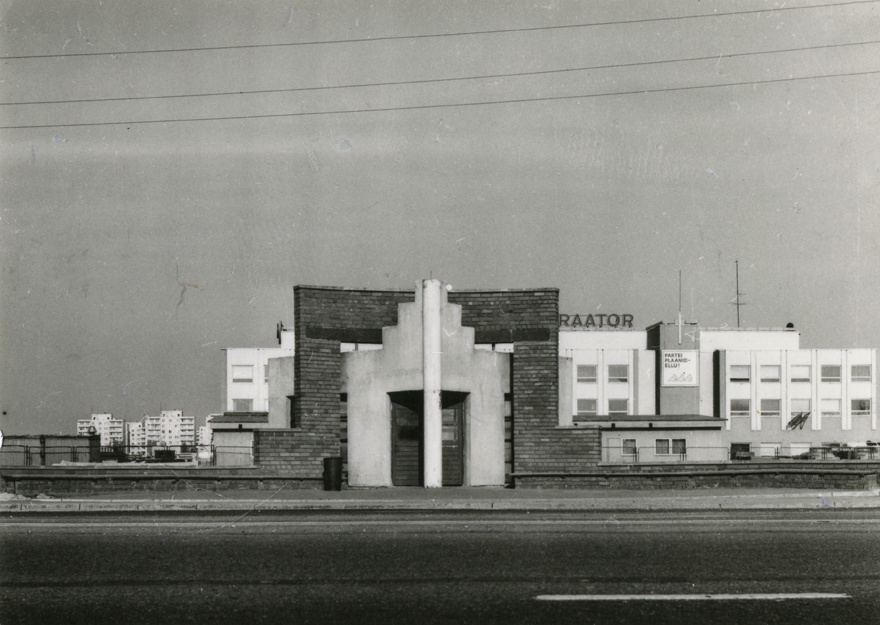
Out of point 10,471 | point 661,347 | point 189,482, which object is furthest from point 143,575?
point 661,347

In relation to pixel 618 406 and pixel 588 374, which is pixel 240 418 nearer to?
pixel 588 374

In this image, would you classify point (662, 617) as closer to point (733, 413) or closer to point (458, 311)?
point (458, 311)

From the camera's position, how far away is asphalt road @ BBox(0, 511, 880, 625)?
23.4 ft

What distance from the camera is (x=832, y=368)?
341 ft

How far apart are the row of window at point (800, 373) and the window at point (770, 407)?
2065mm

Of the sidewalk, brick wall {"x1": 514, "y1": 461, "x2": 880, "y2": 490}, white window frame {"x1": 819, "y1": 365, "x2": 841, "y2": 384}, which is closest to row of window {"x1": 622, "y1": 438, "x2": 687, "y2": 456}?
brick wall {"x1": 514, "y1": 461, "x2": 880, "y2": 490}

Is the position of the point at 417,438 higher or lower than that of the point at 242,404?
higher

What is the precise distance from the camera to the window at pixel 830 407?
10312 cm

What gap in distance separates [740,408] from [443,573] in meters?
97.7

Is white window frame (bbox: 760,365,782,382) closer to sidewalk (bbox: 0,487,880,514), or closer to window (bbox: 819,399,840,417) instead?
window (bbox: 819,399,840,417)

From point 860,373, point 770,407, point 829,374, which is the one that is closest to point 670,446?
point 770,407

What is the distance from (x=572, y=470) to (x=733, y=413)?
80.9m

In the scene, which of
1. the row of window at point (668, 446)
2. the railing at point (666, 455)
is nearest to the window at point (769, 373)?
the railing at point (666, 455)

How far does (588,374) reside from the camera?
334 ft
